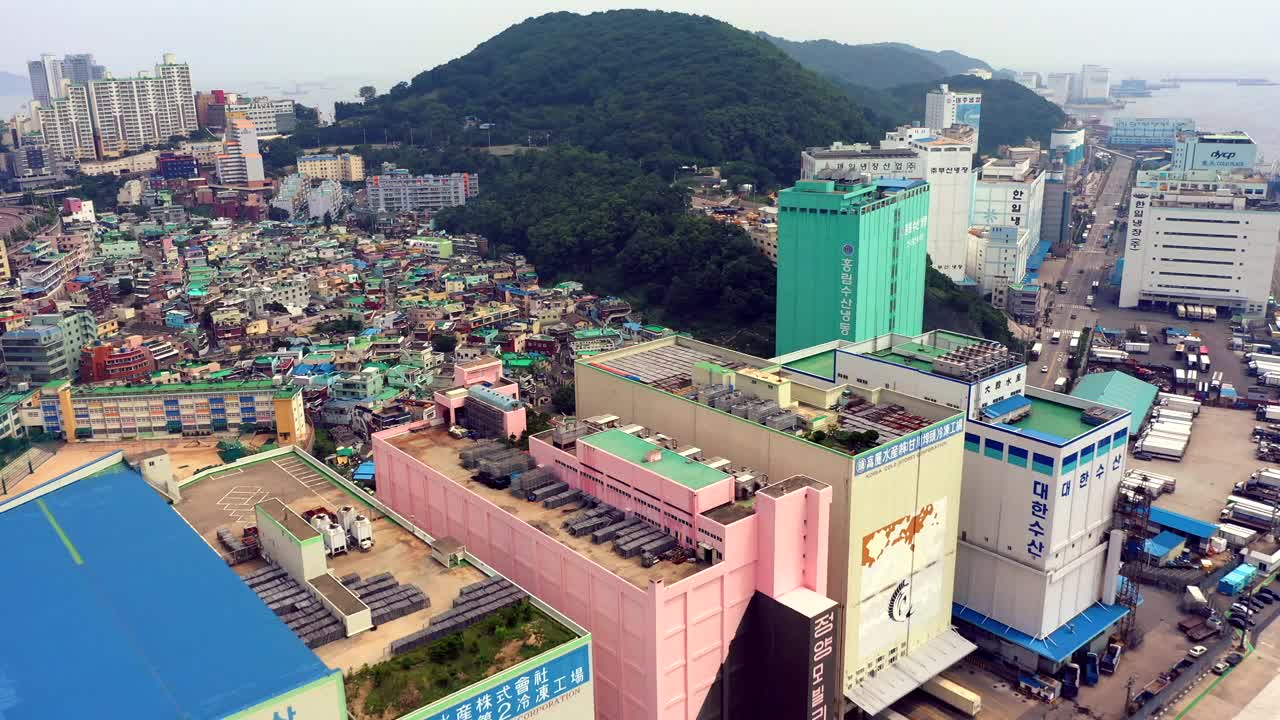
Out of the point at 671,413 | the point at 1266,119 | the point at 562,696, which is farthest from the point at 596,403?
the point at 1266,119

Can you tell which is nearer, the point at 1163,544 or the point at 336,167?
the point at 1163,544

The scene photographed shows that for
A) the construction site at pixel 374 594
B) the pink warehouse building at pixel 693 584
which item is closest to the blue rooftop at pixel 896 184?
the pink warehouse building at pixel 693 584

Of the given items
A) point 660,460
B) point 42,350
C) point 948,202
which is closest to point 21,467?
point 42,350

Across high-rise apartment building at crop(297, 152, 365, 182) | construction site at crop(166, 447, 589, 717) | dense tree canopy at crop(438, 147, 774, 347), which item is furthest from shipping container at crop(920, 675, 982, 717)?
high-rise apartment building at crop(297, 152, 365, 182)

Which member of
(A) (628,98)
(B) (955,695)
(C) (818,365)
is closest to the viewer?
(B) (955,695)

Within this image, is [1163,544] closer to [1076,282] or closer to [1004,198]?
[1076,282]

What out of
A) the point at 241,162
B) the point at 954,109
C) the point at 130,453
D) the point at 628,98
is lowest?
the point at 130,453
